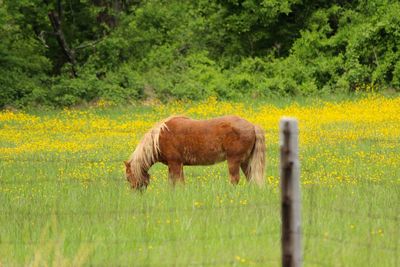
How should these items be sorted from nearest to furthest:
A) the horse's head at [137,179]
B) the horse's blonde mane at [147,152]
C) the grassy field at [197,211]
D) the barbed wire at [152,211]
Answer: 1. the grassy field at [197,211]
2. the barbed wire at [152,211]
3. the horse's head at [137,179]
4. the horse's blonde mane at [147,152]

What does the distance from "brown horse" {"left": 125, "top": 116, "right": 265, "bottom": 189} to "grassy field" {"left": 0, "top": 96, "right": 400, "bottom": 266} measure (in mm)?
348

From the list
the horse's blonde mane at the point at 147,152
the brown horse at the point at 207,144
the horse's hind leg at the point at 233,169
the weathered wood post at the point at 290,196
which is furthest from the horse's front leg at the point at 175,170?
the weathered wood post at the point at 290,196

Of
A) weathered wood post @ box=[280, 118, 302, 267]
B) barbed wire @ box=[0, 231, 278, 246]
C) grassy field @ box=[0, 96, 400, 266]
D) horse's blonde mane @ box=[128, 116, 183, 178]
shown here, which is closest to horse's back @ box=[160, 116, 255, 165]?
horse's blonde mane @ box=[128, 116, 183, 178]

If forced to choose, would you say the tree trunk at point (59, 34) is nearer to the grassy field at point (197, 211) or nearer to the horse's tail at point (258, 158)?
the grassy field at point (197, 211)

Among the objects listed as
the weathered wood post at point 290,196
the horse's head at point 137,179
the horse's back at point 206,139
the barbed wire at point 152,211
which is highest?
the weathered wood post at point 290,196

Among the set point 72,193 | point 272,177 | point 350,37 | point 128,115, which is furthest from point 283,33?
point 72,193

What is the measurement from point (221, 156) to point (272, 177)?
3.14 feet

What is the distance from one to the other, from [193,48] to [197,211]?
25593mm

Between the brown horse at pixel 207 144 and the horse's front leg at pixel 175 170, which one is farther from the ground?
the brown horse at pixel 207 144

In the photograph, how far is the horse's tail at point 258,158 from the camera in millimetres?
11984

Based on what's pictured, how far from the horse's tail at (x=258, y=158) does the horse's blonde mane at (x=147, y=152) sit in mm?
1284

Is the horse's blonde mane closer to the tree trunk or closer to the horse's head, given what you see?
the horse's head

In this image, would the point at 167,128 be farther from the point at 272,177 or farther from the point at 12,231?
the point at 12,231

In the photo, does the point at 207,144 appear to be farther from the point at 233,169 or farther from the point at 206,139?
the point at 233,169
